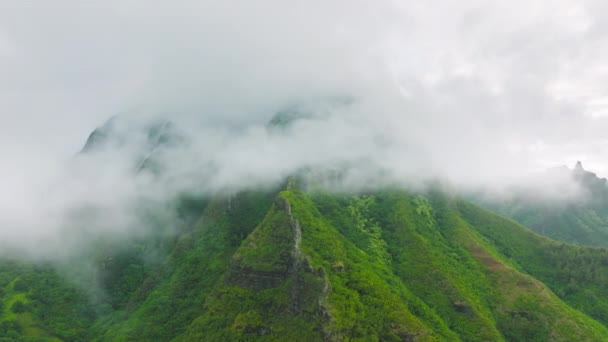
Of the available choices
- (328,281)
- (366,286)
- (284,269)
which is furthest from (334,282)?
(284,269)

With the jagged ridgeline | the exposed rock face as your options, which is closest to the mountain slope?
the exposed rock face

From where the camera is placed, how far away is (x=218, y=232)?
579 ft

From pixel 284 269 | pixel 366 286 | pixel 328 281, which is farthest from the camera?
pixel 284 269

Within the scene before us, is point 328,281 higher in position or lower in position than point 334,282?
higher

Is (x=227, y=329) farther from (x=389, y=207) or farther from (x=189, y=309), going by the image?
(x=389, y=207)

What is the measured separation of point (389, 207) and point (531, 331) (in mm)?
74943

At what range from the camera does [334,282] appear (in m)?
118

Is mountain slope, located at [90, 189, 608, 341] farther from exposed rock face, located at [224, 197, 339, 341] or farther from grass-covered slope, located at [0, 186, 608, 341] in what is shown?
grass-covered slope, located at [0, 186, 608, 341]

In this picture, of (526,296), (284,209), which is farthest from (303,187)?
(526,296)

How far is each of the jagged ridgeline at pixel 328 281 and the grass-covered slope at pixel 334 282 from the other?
478mm

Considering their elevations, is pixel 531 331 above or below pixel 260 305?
below

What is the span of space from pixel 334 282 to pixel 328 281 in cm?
279

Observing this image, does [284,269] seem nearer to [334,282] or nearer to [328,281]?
[328,281]

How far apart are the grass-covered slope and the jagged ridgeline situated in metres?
0.48
